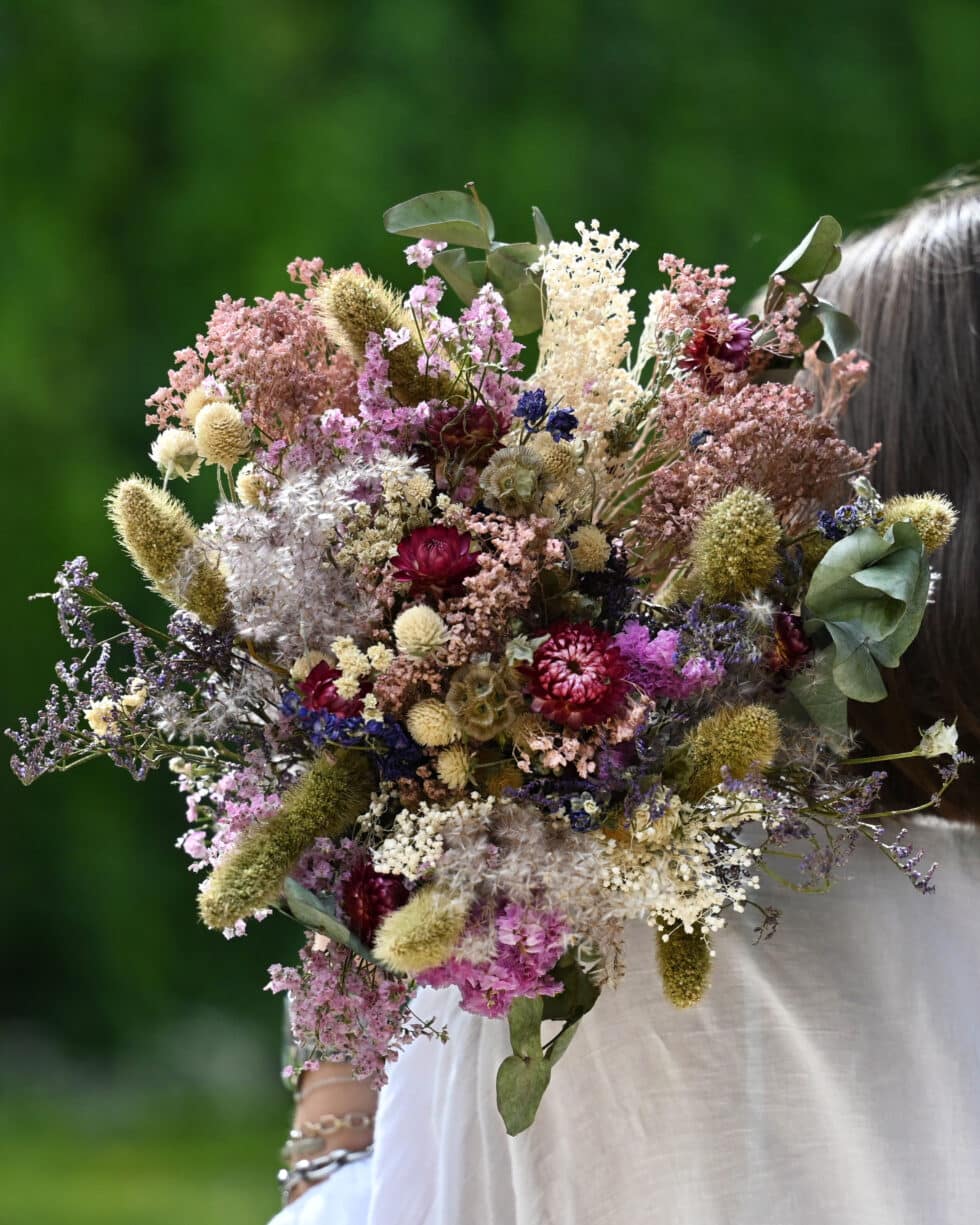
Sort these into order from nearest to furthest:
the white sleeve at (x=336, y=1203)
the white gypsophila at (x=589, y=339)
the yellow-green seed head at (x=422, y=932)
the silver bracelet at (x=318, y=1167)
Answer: the yellow-green seed head at (x=422, y=932) < the white gypsophila at (x=589, y=339) < the white sleeve at (x=336, y=1203) < the silver bracelet at (x=318, y=1167)

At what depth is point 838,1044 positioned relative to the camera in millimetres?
813

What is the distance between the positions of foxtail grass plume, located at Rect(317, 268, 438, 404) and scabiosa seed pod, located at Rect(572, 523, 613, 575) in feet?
0.39

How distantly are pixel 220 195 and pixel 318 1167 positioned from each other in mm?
2219

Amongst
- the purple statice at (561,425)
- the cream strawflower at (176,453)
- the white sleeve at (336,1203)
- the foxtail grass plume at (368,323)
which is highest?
the foxtail grass plume at (368,323)

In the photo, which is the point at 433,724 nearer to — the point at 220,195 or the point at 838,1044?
the point at 838,1044

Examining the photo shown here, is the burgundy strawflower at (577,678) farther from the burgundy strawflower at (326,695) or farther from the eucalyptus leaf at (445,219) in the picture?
the eucalyptus leaf at (445,219)

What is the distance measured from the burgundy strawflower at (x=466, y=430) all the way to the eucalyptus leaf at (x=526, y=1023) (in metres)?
0.29

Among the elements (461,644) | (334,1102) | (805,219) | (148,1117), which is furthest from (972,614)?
(148,1117)

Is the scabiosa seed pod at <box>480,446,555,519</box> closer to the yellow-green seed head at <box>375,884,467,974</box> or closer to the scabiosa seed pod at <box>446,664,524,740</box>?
the scabiosa seed pod at <box>446,664,524,740</box>

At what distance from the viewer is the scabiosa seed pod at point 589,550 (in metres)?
0.69

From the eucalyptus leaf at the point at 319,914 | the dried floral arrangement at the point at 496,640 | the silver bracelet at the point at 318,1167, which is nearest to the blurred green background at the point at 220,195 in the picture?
the silver bracelet at the point at 318,1167

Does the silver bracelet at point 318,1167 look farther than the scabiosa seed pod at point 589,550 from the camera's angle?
Yes

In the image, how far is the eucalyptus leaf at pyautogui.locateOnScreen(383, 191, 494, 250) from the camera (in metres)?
0.78

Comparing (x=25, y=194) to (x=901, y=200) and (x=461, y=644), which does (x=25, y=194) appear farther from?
(x=461, y=644)
